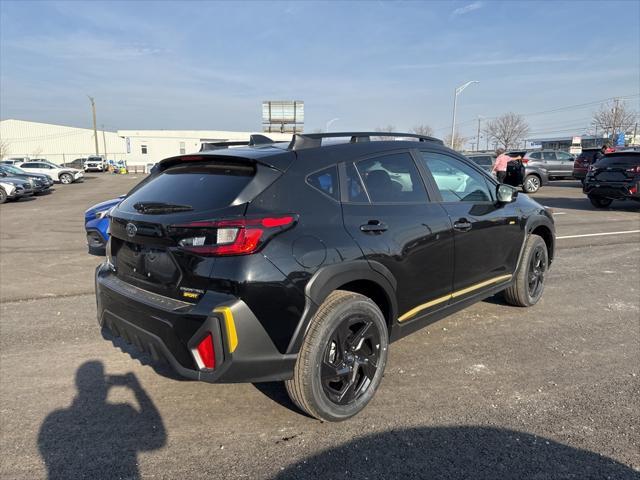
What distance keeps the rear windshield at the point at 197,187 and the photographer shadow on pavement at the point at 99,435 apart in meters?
1.34

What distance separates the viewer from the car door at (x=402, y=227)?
9.59 ft

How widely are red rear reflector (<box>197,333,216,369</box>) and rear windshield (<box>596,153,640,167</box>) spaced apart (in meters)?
13.1

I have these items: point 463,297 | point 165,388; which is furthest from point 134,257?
point 463,297

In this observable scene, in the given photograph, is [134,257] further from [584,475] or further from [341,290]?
[584,475]

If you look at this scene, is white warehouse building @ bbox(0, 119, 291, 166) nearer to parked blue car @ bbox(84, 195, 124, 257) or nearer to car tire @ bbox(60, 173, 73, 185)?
car tire @ bbox(60, 173, 73, 185)

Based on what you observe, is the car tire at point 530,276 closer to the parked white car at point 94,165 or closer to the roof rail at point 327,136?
the roof rail at point 327,136

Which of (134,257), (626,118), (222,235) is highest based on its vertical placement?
(626,118)

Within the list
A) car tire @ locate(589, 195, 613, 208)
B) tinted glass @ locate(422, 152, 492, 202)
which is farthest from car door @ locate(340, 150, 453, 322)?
car tire @ locate(589, 195, 613, 208)

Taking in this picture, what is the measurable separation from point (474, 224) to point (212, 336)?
246cm

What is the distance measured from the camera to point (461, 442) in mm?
2607

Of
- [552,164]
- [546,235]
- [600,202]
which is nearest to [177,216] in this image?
[546,235]

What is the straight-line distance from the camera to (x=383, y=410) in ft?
9.68

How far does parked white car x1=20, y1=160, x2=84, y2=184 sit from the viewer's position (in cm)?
3198

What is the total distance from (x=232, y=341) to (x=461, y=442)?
147 cm
